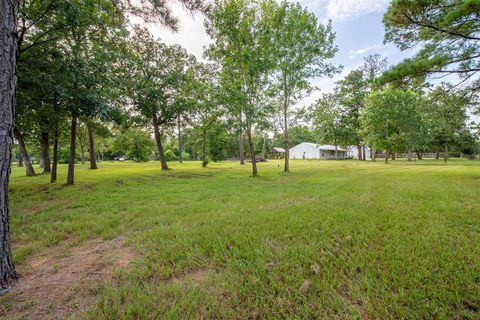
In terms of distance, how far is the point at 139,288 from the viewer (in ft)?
6.86

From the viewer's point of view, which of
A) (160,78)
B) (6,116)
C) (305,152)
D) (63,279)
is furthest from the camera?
(305,152)

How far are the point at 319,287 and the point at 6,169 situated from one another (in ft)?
Result: 11.7

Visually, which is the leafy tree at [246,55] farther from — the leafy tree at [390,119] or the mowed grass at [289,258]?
the leafy tree at [390,119]

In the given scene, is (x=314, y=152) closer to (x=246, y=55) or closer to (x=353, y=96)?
(x=353, y=96)

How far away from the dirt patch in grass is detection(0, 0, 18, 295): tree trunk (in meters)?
0.25

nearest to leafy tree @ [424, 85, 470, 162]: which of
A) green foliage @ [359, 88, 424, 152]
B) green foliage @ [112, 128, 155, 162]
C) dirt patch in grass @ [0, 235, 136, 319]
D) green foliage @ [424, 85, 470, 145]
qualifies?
green foliage @ [424, 85, 470, 145]

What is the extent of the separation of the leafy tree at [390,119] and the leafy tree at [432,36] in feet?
61.7

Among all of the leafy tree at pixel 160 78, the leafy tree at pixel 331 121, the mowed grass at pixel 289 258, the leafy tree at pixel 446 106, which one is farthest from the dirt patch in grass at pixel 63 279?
the leafy tree at pixel 331 121

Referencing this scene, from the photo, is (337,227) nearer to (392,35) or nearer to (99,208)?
(99,208)

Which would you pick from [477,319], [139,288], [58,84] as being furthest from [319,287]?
[58,84]

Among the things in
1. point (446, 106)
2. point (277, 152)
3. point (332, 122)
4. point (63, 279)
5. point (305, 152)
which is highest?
point (332, 122)

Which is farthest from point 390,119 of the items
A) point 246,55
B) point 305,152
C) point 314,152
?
point 305,152

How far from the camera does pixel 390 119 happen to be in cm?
2500

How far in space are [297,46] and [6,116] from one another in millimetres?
14503
